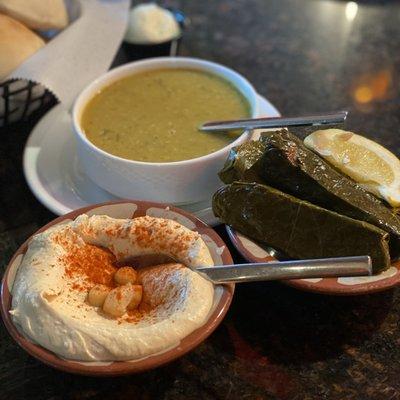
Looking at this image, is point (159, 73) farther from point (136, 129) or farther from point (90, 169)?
point (90, 169)

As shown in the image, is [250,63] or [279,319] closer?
[279,319]

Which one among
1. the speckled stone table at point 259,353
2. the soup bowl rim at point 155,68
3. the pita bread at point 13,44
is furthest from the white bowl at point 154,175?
the pita bread at point 13,44

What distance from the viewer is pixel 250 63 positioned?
7.72 ft

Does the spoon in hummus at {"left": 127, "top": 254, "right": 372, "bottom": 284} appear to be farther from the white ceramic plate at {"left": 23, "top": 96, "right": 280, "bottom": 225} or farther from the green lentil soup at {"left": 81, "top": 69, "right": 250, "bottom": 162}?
the green lentil soup at {"left": 81, "top": 69, "right": 250, "bottom": 162}

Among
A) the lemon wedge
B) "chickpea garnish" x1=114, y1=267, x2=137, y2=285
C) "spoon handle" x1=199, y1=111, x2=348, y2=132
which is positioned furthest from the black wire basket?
the lemon wedge

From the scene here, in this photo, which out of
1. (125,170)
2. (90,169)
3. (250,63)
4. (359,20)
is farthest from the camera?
(359,20)

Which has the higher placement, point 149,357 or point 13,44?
point 13,44

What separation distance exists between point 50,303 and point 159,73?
1029mm

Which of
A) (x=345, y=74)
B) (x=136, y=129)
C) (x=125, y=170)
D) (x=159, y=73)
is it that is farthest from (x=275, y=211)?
(x=345, y=74)

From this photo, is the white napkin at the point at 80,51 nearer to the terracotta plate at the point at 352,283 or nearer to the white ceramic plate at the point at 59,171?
the white ceramic plate at the point at 59,171

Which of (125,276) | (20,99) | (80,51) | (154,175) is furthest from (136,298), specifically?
(80,51)

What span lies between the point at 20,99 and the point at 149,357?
106 centimetres

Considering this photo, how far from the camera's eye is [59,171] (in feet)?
5.52

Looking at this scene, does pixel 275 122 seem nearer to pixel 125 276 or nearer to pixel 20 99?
pixel 125 276
